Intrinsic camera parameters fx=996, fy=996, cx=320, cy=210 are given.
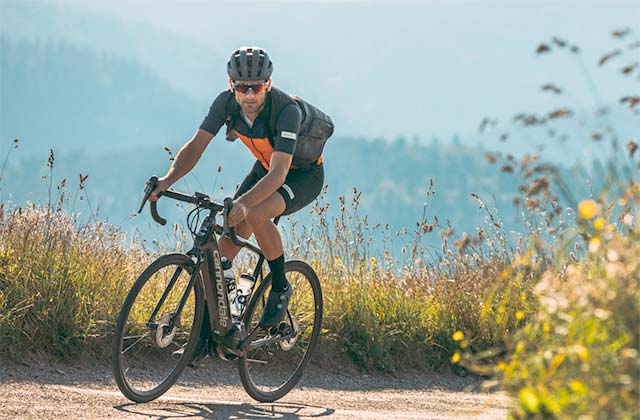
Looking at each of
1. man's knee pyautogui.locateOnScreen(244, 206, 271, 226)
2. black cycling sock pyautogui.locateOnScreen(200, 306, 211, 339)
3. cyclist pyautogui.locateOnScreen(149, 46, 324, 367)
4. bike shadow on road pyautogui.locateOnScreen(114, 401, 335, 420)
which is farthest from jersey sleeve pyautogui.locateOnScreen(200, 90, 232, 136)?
bike shadow on road pyautogui.locateOnScreen(114, 401, 335, 420)

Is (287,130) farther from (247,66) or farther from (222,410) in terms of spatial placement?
(222,410)

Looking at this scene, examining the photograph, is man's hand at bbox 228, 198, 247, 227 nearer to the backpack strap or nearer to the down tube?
the down tube

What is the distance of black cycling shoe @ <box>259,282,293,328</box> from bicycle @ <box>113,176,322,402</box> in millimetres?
82

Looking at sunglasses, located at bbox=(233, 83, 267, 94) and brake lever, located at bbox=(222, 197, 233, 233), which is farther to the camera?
sunglasses, located at bbox=(233, 83, 267, 94)

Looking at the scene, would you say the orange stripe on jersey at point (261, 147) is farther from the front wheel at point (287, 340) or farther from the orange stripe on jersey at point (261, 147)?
the front wheel at point (287, 340)

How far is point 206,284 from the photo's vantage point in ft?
21.8

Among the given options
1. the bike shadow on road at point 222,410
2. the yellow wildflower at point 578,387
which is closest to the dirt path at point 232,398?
the bike shadow on road at point 222,410

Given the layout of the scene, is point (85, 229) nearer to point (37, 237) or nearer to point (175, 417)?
point (37, 237)

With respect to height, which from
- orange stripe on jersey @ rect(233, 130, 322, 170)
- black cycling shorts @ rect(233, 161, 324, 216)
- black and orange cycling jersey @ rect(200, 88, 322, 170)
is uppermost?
black and orange cycling jersey @ rect(200, 88, 322, 170)

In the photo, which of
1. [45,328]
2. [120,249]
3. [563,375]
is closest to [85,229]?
[120,249]

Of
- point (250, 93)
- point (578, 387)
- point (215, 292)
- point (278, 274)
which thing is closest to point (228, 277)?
point (215, 292)

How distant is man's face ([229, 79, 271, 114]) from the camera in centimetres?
677

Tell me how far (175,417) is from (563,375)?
356 cm

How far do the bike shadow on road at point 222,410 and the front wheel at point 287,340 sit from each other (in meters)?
0.26
